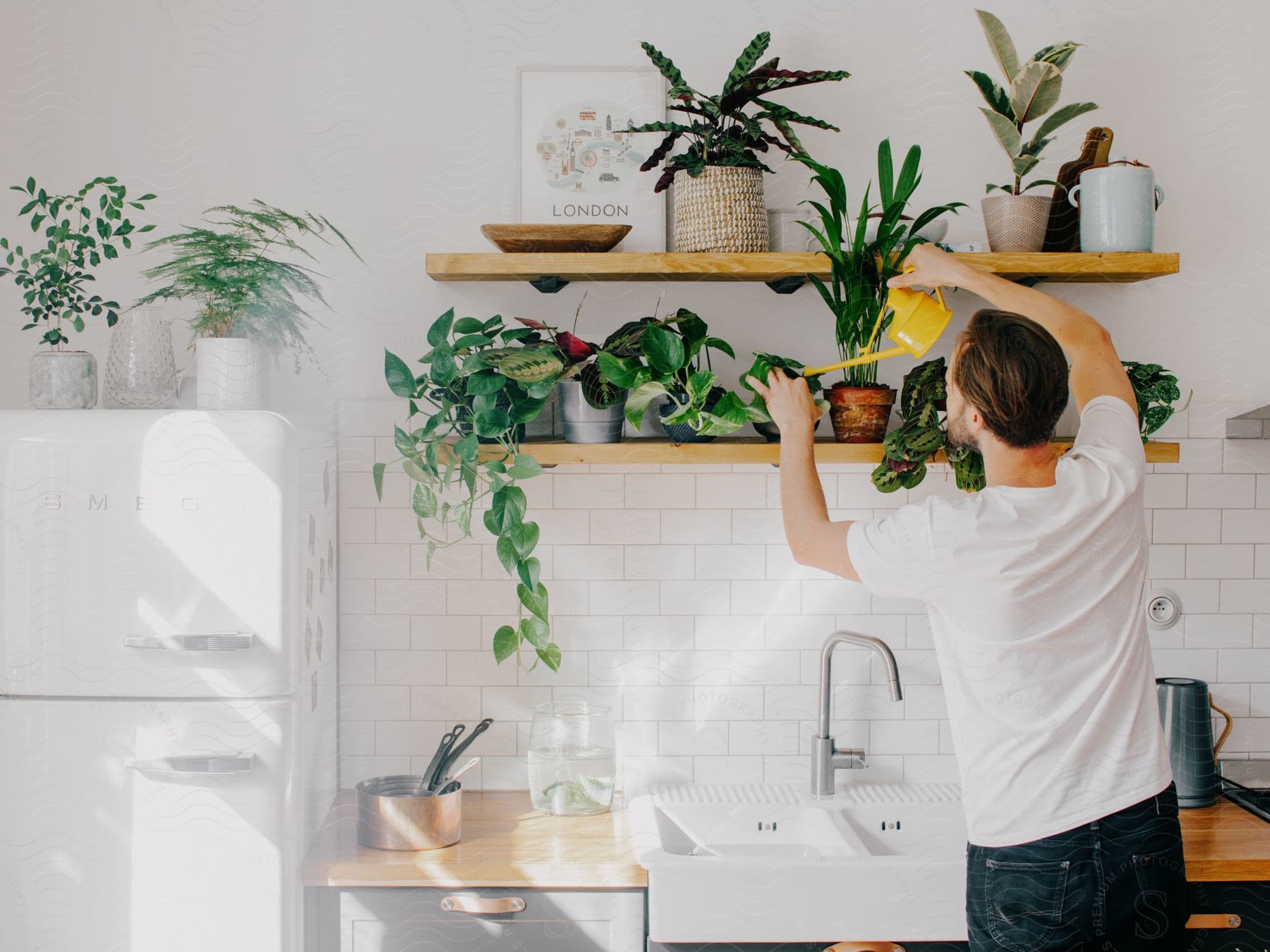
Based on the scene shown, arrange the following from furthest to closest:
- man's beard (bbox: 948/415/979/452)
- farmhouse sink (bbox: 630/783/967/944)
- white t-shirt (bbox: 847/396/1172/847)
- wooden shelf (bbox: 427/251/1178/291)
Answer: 1. wooden shelf (bbox: 427/251/1178/291)
2. farmhouse sink (bbox: 630/783/967/944)
3. man's beard (bbox: 948/415/979/452)
4. white t-shirt (bbox: 847/396/1172/847)

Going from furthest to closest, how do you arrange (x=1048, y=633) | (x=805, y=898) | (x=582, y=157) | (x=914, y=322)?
(x=582, y=157) → (x=914, y=322) → (x=805, y=898) → (x=1048, y=633)

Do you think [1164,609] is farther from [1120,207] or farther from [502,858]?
[502,858]

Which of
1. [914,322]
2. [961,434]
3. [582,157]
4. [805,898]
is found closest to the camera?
[961,434]

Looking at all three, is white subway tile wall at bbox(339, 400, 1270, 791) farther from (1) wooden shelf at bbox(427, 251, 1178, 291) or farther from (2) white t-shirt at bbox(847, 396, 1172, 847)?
(2) white t-shirt at bbox(847, 396, 1172, 847)

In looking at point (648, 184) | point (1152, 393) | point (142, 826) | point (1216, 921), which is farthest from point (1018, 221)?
point (142, 826)

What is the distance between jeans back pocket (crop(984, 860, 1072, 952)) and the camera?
145 cm

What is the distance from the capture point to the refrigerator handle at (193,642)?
1.72 metres

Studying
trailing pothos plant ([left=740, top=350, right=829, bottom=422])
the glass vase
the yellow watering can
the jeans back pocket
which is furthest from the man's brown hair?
the glass vase

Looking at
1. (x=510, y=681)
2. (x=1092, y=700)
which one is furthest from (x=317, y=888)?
(x=1092, y=700)

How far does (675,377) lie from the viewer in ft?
6.10

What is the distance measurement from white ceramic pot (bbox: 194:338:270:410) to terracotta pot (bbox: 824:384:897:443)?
1092 millimetres

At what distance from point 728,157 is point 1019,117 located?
577 mm

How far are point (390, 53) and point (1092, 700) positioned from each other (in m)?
1.83

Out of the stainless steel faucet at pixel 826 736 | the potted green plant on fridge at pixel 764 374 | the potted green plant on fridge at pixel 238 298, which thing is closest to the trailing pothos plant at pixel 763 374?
the potted green plant on fridge at pixel 764 374
